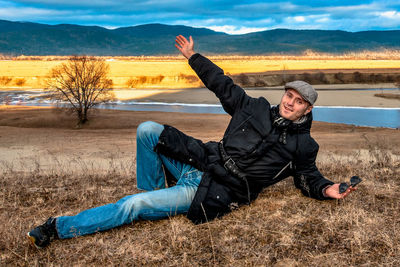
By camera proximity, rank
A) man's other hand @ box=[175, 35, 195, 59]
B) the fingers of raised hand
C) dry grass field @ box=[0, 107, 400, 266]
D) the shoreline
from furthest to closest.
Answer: the shoreline → the fingers of raised hand → man's other hand @ box=[175, 35, 195, 59] → dry grass field @ box=[0, 107, 400, 266]

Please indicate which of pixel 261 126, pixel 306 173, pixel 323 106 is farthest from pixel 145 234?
pixel 323 106

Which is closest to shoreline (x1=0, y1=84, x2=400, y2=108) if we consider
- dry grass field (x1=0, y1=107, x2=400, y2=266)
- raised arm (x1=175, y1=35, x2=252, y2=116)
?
dry grass field (x1=0, y1=107, x2=400, y2=266)

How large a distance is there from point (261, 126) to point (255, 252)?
1.16 meters

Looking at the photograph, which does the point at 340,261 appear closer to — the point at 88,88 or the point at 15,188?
the point at 15,188

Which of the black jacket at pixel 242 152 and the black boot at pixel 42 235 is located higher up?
the black jacket at pixel 242 152

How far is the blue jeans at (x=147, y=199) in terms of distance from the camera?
3.47m

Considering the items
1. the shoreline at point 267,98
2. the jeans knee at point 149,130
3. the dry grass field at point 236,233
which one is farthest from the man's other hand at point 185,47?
the shoreline at point 267,98

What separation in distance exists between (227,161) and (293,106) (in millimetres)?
791

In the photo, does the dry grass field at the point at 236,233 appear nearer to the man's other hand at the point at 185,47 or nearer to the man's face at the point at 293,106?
the man's face at the point at 293,106

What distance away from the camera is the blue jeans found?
347cm

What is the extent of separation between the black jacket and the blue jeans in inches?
5.0

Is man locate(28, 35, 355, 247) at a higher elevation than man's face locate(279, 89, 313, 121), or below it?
A: below

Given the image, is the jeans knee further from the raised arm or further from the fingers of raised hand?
the fingers of raised hand

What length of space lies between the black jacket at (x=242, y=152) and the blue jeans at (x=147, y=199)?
128 mm
